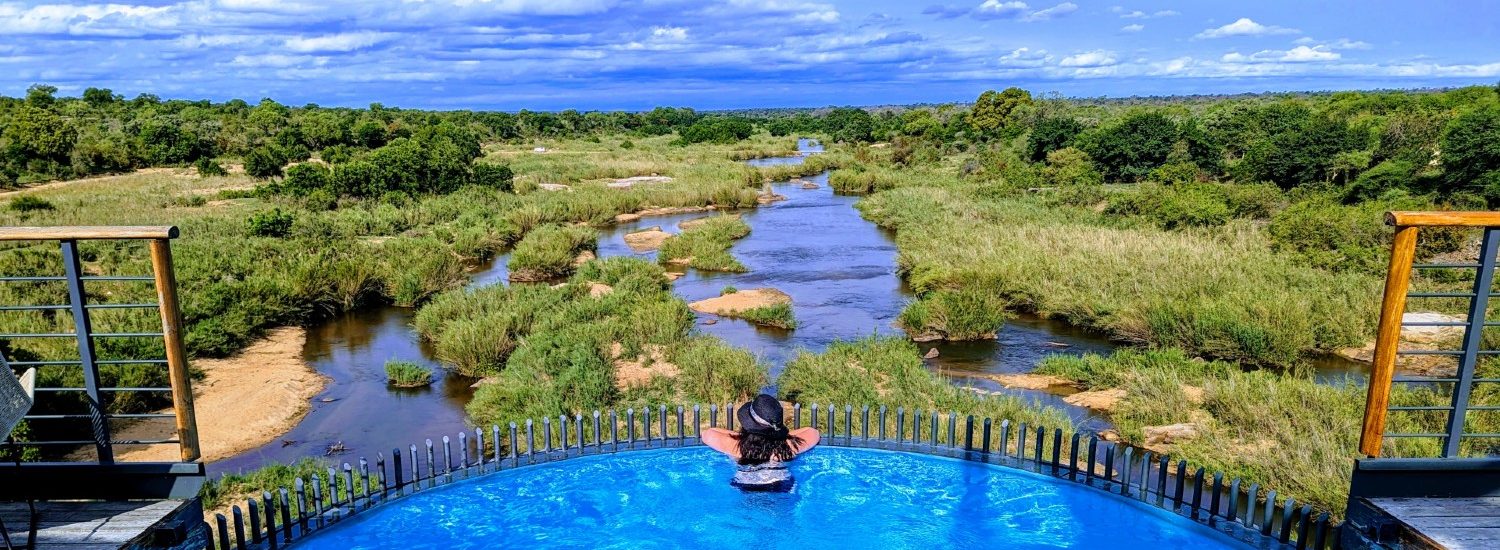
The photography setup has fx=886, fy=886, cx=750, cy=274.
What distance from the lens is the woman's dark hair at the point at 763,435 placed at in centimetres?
559

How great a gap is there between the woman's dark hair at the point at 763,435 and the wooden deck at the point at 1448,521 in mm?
3281

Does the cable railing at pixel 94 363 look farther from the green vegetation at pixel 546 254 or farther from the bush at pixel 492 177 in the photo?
the bush at pixel 492 177

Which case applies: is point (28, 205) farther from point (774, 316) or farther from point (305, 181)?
point (774, 316)

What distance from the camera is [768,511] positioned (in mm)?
6543

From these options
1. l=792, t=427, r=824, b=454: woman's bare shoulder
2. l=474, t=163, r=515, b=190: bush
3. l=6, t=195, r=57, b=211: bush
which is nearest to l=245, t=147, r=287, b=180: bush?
l=474, t=163, r=515, b=190: bush

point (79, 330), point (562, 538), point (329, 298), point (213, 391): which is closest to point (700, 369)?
point (562, 538)

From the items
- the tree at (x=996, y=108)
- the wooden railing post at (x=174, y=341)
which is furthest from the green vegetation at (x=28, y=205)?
the tree at (x=996, y=108)

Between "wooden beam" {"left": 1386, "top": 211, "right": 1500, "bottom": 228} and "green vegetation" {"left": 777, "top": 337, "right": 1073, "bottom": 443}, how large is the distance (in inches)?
197

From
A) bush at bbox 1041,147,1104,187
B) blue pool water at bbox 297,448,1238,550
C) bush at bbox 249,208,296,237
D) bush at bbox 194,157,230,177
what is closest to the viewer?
blue pool water at bbox 297,448,1238,550

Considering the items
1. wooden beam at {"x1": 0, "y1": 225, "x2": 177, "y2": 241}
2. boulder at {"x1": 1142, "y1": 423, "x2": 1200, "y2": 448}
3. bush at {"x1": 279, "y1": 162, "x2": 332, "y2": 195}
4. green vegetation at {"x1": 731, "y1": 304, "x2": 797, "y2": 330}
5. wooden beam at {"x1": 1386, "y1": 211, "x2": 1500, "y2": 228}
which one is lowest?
green vegetation at {"x1": 731, "y1": 304, "x2": 797, "y2": 330}

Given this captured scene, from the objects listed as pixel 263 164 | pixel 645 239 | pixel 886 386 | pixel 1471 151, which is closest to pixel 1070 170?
pixel 1471 151

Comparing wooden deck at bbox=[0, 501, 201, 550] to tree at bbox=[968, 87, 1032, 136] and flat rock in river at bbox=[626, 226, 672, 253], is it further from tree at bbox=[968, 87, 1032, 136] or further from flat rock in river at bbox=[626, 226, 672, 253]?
tree at bbox=[968, 87, 1032, 136]

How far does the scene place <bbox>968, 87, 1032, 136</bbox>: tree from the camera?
53191 millimetres

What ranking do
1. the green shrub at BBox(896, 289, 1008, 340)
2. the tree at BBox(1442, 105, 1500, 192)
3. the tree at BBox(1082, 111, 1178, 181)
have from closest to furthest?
the green shrub at BBox(896, 289, 1008, 340) → the tree at BBox(1442, 105, 1500, 192) → the tree at BBox(1082, 111, 1178, 181)
